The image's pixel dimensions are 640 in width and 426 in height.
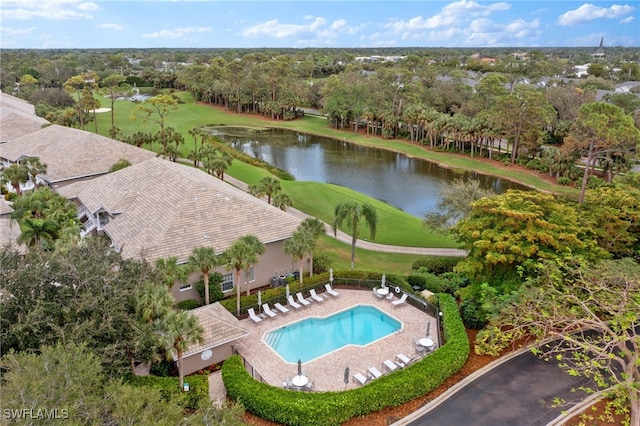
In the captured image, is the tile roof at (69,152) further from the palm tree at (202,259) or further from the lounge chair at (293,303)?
the lounge chair at (293,303)

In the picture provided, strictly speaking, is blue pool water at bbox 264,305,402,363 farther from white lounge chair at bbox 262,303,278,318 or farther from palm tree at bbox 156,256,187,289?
palm tree at bbox 156,256,187,289

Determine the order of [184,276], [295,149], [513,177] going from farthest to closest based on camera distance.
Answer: [295,149]
[513,177]
[184,276]

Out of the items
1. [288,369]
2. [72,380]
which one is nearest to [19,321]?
[72,380]

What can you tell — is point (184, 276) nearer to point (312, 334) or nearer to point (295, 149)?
point (312, 334)

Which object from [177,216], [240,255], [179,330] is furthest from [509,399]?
[177,216]

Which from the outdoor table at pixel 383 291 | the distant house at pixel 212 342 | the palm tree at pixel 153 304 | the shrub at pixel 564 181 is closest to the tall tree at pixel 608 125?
the shrub at pixel 564 181

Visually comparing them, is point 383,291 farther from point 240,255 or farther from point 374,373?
point 240,255
